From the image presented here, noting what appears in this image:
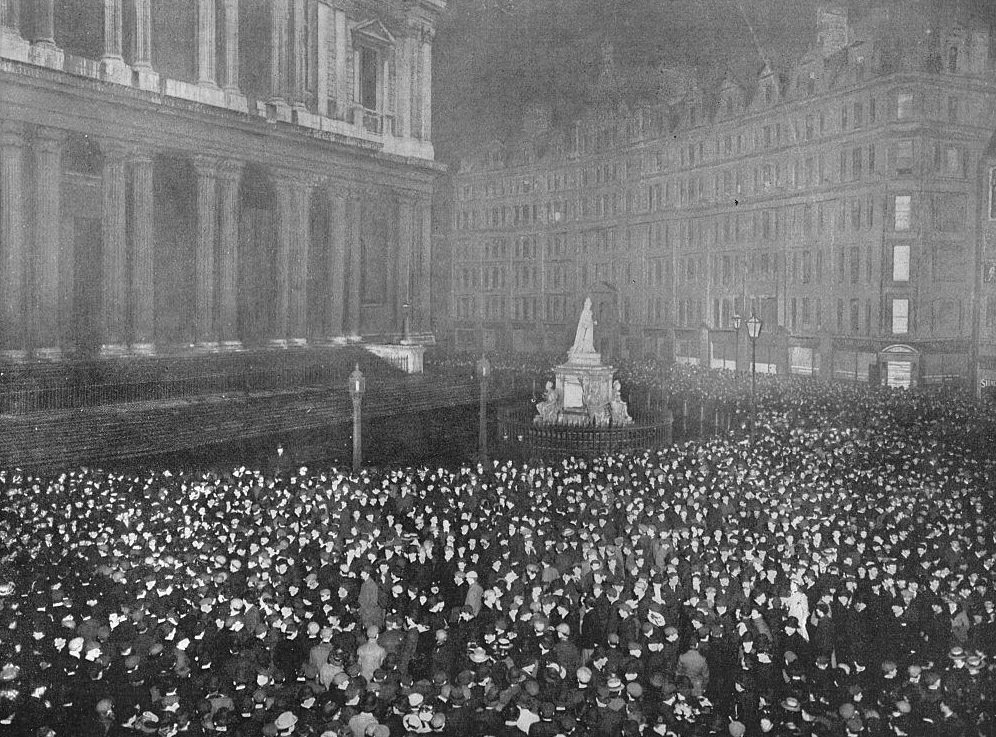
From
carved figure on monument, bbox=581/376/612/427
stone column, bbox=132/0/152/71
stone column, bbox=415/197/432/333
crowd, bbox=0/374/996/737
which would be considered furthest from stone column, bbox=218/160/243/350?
crowd, bbox=0/374/996/737

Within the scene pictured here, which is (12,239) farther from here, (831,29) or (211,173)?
(831,29)

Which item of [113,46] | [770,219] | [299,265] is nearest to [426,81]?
[299,265]

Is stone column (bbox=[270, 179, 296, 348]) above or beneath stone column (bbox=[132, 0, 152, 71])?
beneath

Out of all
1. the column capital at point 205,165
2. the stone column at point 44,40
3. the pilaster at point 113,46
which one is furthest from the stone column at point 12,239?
the column capital at point 205,165

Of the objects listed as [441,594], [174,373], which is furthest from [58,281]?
[441,594]

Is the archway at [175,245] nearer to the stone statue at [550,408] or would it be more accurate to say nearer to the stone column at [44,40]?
the stone column at [44,40]

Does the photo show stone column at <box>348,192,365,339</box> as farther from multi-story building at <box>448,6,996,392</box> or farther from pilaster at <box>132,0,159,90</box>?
multi-story building at <box>448,6,996,392</box>
